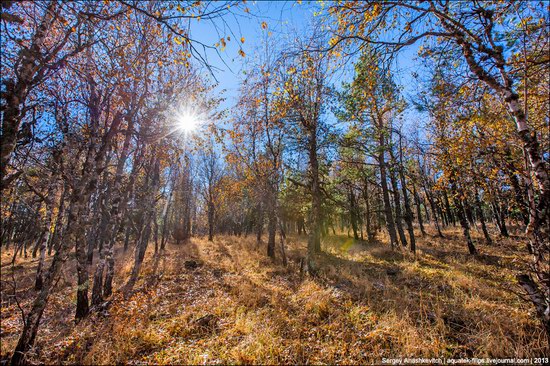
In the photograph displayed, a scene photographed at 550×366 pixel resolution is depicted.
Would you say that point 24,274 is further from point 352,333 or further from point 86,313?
point 352,333

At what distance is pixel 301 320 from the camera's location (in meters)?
5.54

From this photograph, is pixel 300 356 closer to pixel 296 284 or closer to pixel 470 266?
pixel 296 284

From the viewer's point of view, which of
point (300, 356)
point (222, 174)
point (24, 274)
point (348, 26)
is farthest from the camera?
point (222, 174)

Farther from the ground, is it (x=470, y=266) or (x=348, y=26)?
(x=348, y=26)

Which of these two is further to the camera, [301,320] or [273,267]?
[273,267]

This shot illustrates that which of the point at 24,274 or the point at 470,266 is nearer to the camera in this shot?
the point at 470,266

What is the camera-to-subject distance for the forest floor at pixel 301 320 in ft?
14.1

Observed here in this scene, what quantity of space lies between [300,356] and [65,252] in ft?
19.3

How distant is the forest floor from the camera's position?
430 cm

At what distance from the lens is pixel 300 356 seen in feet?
14.2

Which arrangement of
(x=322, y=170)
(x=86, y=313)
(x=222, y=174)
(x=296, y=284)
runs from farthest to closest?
(x=222, y=174), (x=322, y=170), (x=296, y=284), (x=86, y=313)

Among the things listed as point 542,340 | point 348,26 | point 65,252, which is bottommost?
point 542,340

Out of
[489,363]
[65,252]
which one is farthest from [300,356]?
[65,252]

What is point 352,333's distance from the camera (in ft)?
15.9
